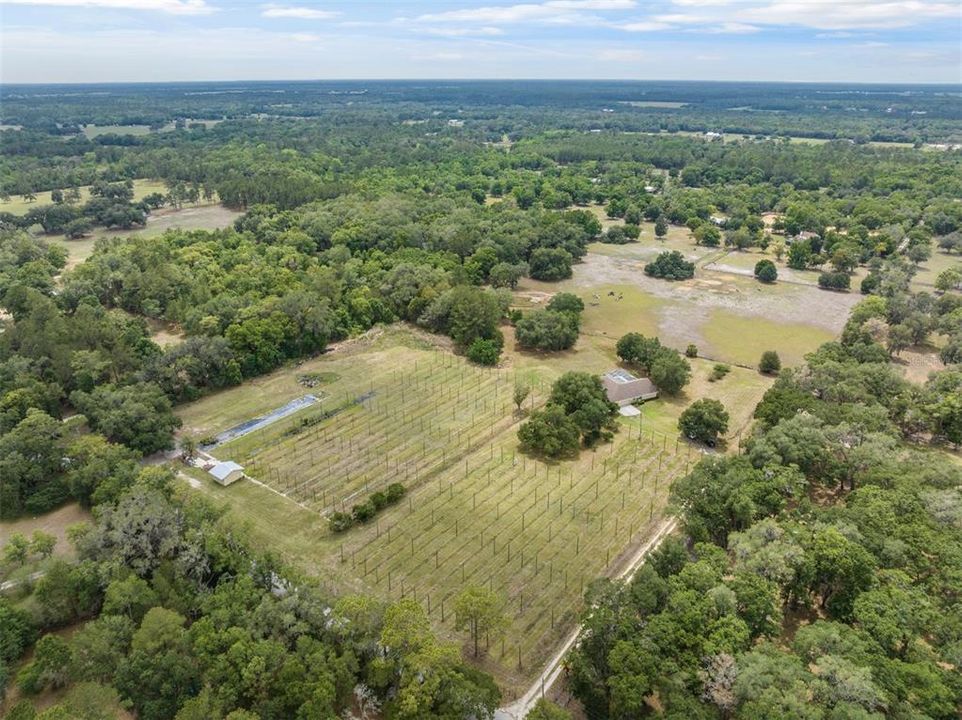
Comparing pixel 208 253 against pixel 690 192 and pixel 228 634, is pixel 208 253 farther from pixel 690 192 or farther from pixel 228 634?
pixel 690 192

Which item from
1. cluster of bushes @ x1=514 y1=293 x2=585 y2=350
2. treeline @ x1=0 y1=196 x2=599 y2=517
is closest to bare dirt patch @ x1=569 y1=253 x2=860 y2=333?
treeline @ x1=0 y1=196 x2=599 y2=517

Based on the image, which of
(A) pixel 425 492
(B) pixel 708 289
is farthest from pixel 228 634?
(B) pixel 708 289

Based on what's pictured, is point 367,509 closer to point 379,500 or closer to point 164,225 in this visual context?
point 379,500

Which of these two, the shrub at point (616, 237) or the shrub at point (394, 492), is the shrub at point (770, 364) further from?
the shrub at point (616, 237)

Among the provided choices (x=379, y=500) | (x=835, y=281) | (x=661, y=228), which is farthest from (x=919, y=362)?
(x=661, y=228)

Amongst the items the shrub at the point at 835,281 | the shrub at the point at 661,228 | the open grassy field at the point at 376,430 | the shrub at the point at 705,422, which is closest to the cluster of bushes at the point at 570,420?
the open grassy field at the point at 376,430

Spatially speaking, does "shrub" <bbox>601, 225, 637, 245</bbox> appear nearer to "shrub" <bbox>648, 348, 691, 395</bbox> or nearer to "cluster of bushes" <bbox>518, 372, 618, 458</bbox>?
"shrub" <bbox>648, 348, 691, 395</bbox>
